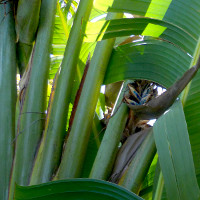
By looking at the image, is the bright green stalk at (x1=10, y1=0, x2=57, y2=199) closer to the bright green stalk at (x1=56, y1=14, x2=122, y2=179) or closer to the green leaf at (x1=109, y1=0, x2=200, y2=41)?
the bright green stalk at (x1=56, y1=14, x2=122, y2=179)

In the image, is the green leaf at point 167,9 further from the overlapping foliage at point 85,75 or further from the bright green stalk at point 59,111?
the bright green stalk at point 59,111

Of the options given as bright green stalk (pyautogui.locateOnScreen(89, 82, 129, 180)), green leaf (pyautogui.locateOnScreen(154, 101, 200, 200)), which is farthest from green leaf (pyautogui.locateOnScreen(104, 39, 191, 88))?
green leaf (pyautogui.locateOnScreen(154, 101, 200, 200))

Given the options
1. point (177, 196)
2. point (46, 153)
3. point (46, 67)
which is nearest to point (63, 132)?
point (46, 153)

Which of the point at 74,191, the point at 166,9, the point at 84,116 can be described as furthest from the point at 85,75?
the point at 74,191

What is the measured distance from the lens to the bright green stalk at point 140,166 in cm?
86

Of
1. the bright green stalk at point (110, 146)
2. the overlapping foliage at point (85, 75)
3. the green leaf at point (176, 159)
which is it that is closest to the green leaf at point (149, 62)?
the overlapping foliage at point (85, 75)

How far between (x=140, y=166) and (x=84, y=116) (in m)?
0.21

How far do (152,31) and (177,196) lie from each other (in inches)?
22.9

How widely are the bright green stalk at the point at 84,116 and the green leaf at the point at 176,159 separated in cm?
36

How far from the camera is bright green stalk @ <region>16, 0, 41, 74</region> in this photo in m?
1.08

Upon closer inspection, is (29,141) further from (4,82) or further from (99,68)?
(99,68)

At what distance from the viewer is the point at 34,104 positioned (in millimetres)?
1002

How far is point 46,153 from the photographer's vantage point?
37.0 inches

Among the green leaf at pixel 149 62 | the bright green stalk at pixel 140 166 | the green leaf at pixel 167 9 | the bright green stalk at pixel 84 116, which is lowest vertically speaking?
the bright green stalk at pixel 140 166
